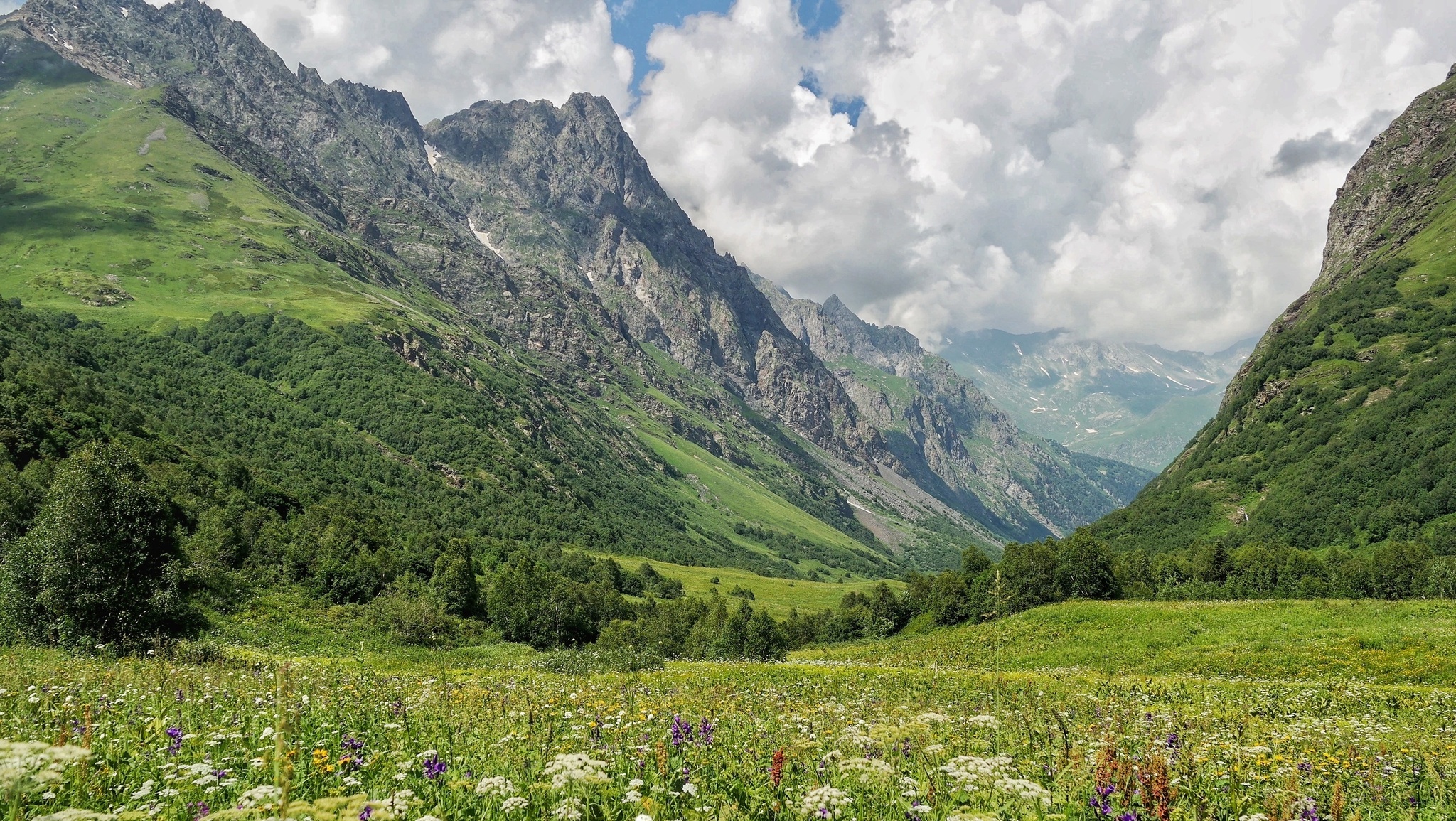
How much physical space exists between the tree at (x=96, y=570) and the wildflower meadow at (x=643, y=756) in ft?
41.8

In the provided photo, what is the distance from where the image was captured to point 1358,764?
10711 millimetres

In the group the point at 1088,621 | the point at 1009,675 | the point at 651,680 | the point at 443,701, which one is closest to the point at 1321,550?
the point at 1088,621

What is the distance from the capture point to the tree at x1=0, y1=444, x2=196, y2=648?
28.9 metres

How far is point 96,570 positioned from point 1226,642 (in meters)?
63.3

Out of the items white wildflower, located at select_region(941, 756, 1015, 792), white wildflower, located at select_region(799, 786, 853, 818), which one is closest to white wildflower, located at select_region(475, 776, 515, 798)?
white wildflower, located at select_region(799, 786, 853, 818)

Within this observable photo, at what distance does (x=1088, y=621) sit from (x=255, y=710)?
57460 mm

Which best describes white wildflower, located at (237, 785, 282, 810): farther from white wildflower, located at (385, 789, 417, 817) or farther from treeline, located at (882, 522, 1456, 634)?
treeline, located at (882, 522, 1456, 634)

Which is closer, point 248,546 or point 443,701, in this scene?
point 443,701

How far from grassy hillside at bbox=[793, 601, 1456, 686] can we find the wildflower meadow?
15.5 m

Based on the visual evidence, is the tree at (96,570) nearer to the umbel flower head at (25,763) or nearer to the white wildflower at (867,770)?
the umbel flower head at (25,763)

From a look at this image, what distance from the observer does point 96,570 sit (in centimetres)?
3036

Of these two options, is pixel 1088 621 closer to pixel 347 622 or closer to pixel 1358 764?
pixel 1358 764

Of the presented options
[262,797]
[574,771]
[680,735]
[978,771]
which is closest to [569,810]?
[574,771]

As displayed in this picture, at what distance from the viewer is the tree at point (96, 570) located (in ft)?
94.8
